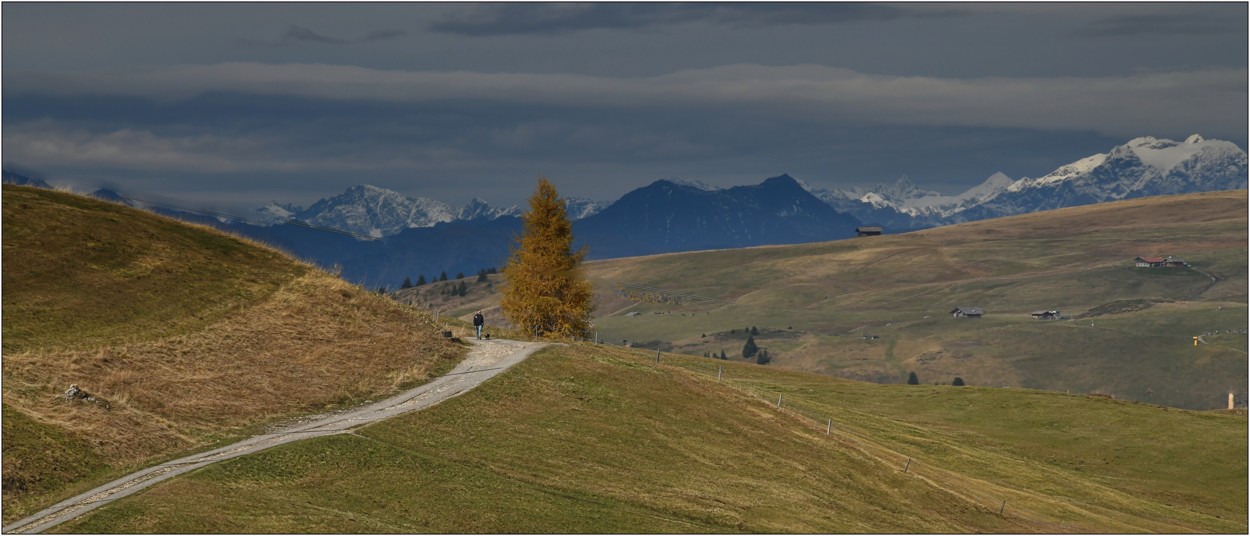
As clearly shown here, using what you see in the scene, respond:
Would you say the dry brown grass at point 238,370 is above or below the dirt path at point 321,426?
above

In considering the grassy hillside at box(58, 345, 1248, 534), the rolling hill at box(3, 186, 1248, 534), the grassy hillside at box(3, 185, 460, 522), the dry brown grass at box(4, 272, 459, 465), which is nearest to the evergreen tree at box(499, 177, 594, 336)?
the grassy hillside at box(58, 345, 1248, 534)

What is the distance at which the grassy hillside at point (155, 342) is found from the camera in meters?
50.8

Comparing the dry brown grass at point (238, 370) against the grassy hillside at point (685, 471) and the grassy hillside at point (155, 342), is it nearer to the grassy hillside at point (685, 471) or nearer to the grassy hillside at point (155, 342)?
the grassy hillside at point (155, 342)

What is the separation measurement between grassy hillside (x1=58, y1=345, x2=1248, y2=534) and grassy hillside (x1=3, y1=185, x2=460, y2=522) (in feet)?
16.4

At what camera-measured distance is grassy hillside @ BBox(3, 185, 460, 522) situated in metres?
50.8

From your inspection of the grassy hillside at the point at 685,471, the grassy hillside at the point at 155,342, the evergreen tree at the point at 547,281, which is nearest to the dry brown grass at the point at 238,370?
the grassy hillside at the point at 155,342

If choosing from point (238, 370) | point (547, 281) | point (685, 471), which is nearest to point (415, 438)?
point (685, 471)

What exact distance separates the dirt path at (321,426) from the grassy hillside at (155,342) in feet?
3.62

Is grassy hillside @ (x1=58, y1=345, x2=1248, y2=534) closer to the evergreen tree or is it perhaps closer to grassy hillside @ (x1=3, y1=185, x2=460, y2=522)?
grassy hillside @ (x1=3, y1=185, x2=460, y2=522)

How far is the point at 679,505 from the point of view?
54250 mm

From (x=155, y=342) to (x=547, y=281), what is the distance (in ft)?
161

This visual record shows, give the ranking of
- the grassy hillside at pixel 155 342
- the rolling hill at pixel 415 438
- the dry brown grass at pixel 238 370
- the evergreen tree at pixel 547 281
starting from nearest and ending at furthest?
1. the rolling hill at pixel 415 438
2. the grassy hillside at pixel 155 342
3. the dry brown grass at pixel 238 370
4. the evergreen tree at pixel 547 281

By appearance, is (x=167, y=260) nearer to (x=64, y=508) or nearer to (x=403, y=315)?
(x=403, y=315)

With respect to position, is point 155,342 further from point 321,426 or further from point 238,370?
point 321,426
